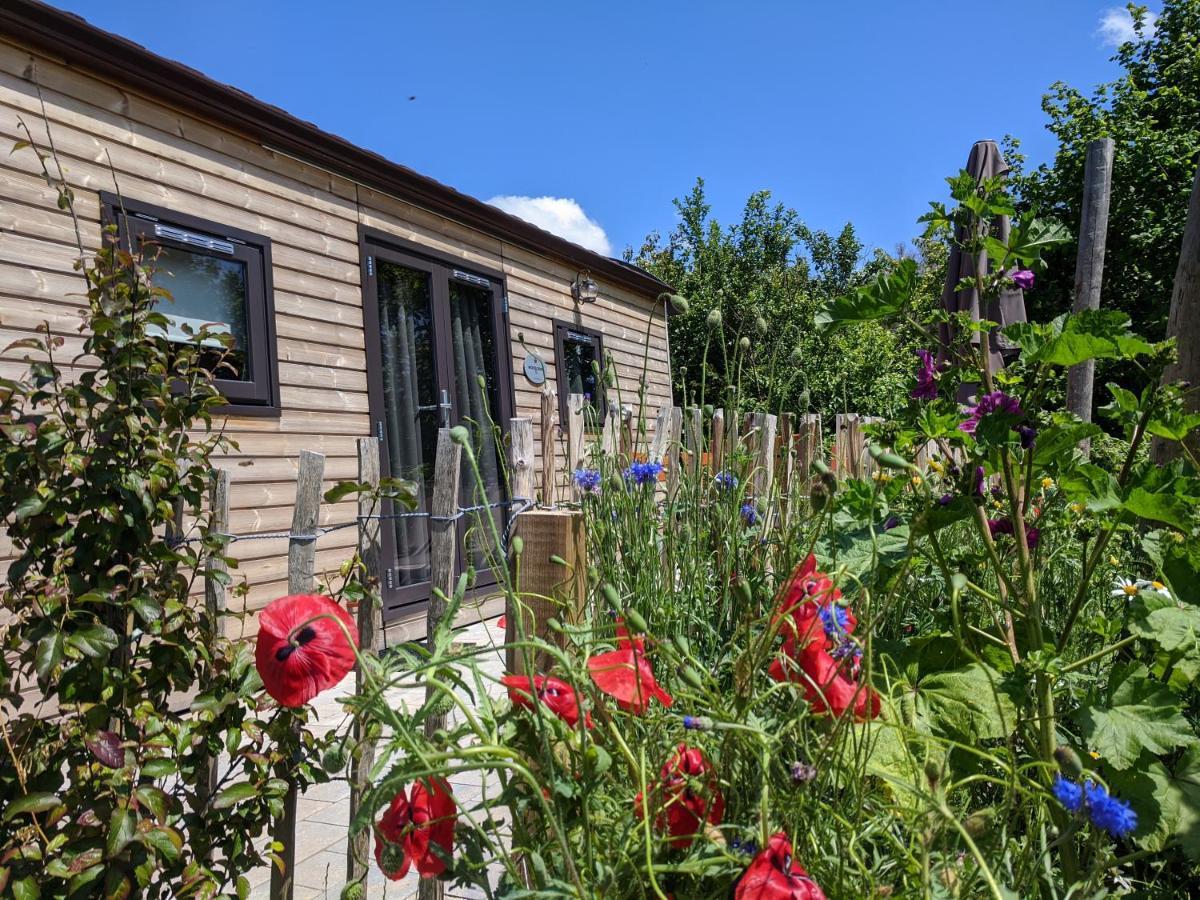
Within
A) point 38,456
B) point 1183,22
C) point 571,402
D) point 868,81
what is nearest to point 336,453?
point 571,402

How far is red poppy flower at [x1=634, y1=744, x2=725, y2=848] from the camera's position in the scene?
2.28ft

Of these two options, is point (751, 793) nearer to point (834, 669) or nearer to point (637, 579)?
point (834, 669)

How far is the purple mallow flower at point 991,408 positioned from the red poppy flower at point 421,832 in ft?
2.91

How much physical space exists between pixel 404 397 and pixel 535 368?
64.2 inches

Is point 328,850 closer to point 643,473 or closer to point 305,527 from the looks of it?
point 305,527

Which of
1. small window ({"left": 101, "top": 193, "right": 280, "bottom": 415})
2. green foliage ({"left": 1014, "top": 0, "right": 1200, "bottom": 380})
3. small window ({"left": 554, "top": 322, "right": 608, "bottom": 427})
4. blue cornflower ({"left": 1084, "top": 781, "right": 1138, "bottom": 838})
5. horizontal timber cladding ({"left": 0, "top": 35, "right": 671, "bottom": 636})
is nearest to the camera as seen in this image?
blue cornflower ({"left": 1084, "top": 781, "right": 1138, "bottom": 838})

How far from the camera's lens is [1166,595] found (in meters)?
1.13

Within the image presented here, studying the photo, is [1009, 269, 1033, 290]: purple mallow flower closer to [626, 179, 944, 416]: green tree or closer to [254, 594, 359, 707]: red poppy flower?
[254, 594, 359, 707]: red poppy flower

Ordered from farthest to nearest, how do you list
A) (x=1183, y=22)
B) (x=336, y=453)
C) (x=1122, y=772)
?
(x=1183, y=22) → (x=336, y=453) → (x=1122, y=772)

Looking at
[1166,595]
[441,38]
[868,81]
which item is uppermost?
[868,81]

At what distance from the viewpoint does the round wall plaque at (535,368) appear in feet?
21.6

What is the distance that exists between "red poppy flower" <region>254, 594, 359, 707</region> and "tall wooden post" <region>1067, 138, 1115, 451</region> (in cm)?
468

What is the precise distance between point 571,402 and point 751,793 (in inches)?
74.9

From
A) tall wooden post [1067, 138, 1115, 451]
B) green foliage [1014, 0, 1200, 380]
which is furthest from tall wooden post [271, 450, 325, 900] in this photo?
green foliage [1014, 0, 1200, 380]
